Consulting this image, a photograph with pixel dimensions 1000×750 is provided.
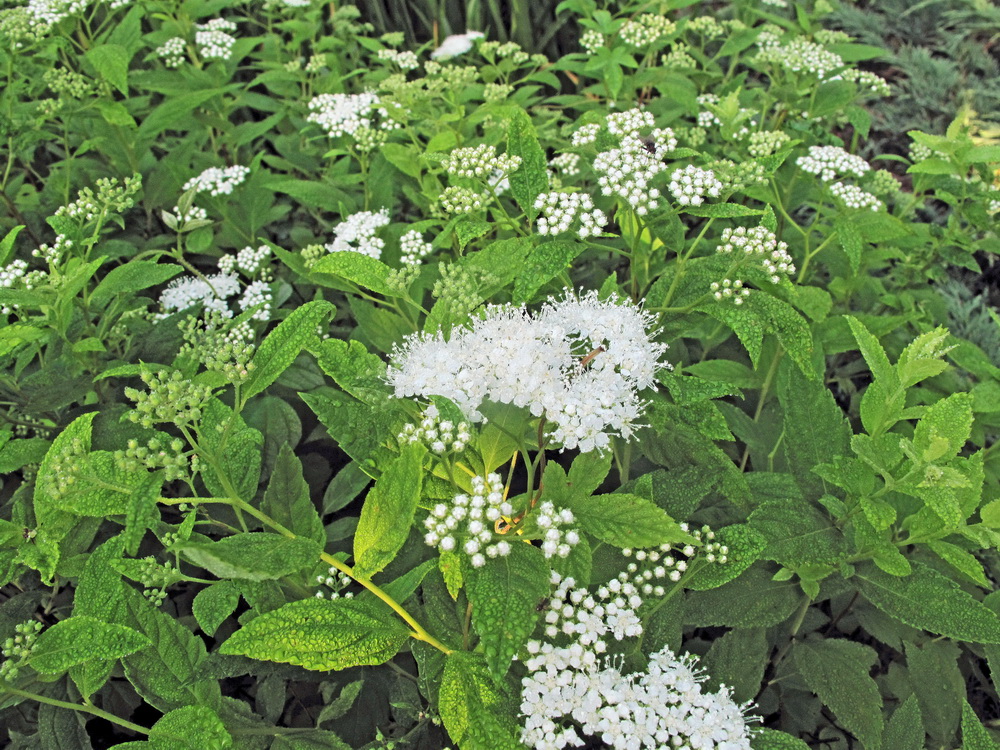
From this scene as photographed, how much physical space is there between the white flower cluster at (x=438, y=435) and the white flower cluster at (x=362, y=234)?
1.07m

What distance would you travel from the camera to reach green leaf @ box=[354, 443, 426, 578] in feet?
4.00

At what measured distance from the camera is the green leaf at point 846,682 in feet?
5.08

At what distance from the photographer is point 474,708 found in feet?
4.16

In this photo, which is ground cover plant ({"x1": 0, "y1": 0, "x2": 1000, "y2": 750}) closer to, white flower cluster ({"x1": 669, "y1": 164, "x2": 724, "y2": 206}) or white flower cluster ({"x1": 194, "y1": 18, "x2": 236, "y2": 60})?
white flower cluster ({"x1": 669, "y1": 164, "x2": 724, "y2": 206})

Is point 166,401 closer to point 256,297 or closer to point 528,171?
point 528,171

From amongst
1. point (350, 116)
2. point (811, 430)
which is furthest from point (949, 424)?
point (350, 116)

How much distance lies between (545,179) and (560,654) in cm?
107

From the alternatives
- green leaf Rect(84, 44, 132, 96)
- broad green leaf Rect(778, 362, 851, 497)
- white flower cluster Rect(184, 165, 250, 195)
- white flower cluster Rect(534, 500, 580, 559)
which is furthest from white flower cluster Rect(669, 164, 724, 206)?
green leaf Rect(84, 44, 132, 96)

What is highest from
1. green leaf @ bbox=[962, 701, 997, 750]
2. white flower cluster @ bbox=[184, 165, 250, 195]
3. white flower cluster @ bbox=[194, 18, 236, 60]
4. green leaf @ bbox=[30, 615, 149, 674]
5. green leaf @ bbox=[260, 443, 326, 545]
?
white flower cluster @ bbox=[194, 18, 236, 60]

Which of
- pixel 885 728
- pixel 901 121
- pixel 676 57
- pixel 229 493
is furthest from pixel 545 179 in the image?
pixel 901 121

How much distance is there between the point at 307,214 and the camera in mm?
3289

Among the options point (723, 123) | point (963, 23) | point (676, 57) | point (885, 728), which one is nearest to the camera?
point (885, 728)

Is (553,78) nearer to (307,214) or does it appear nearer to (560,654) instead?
(307,214)

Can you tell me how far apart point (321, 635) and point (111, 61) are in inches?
90.1
